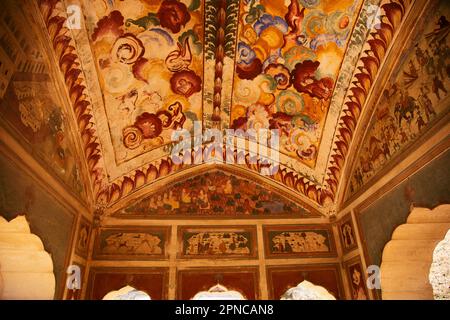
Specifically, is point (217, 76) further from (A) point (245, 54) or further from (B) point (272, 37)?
(B) point (272, 37)

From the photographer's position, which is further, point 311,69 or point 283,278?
point 283,278

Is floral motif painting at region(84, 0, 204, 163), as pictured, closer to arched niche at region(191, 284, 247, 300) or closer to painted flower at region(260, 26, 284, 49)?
painted flower at region(260, 26, 284, 49)

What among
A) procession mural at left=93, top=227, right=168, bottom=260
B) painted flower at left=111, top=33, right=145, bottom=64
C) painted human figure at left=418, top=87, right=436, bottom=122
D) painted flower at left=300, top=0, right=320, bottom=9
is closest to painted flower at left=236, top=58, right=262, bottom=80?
painted flower at left=300, top=0, right=320, bottom=9

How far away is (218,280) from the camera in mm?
8141

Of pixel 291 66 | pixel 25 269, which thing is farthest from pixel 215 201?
pixel 25 269

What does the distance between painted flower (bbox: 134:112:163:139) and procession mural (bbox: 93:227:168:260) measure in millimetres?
2449

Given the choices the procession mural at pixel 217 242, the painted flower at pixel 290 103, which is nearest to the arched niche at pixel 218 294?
the procession mural at pixel 217 242

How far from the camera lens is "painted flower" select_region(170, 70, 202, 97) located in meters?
7.69

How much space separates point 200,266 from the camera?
326 inches

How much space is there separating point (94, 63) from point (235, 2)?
300 cm

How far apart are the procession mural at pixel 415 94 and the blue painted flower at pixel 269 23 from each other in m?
2.23
